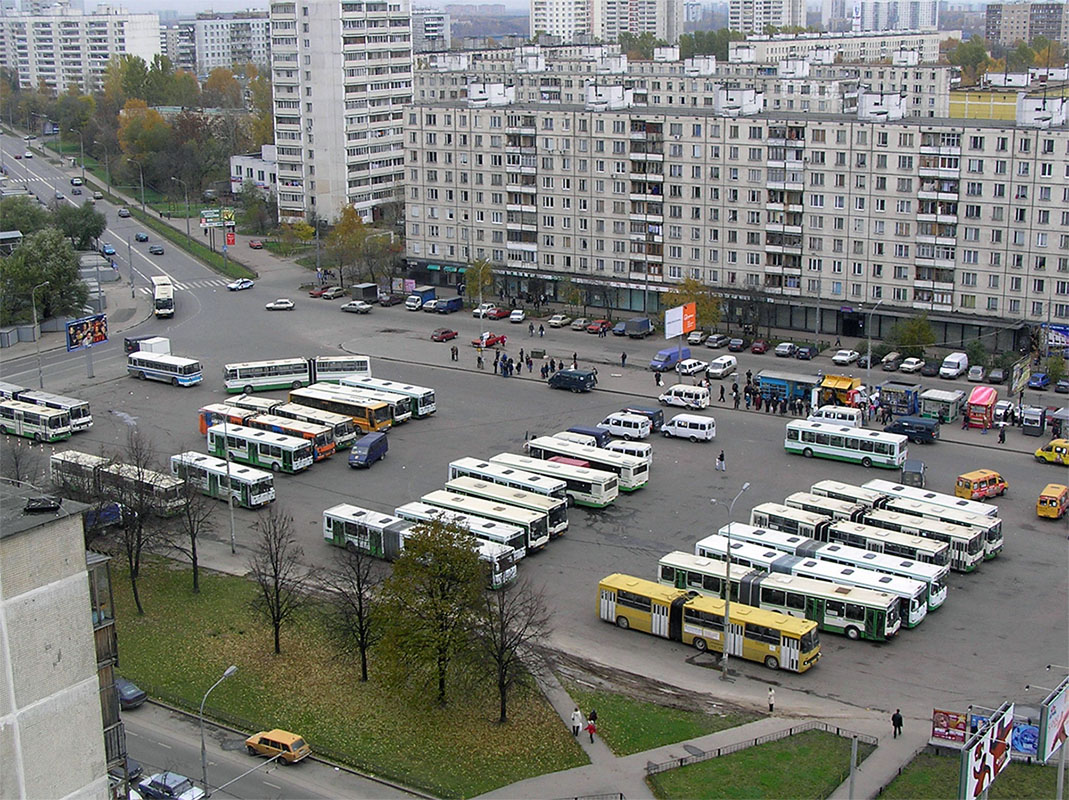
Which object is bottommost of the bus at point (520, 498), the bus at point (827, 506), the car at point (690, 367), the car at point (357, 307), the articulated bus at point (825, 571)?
the articulated bus at point (825, 571)

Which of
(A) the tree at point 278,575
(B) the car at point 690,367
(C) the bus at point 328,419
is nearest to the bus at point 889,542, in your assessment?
(A) the tree at point 278,575

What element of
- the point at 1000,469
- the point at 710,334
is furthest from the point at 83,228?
the point at 1000,469

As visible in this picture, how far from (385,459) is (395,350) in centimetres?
1982

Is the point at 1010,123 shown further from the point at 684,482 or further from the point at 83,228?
the point at 83,228

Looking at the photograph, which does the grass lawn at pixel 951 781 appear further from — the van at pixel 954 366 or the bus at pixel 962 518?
the van at pixel 954 366

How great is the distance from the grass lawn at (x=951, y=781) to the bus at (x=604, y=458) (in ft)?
70.1

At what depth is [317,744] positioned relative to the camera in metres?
34.2

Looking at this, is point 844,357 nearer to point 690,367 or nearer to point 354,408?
point 690,367

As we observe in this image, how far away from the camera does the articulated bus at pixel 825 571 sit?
40.4 metres

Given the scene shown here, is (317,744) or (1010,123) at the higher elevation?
(1010,123)

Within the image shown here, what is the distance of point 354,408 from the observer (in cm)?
6078

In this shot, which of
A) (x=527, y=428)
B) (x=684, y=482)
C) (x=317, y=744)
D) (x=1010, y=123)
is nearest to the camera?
(x=317, y=744)

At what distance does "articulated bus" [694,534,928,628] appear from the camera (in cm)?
4038

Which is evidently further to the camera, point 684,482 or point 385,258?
point 385,258
